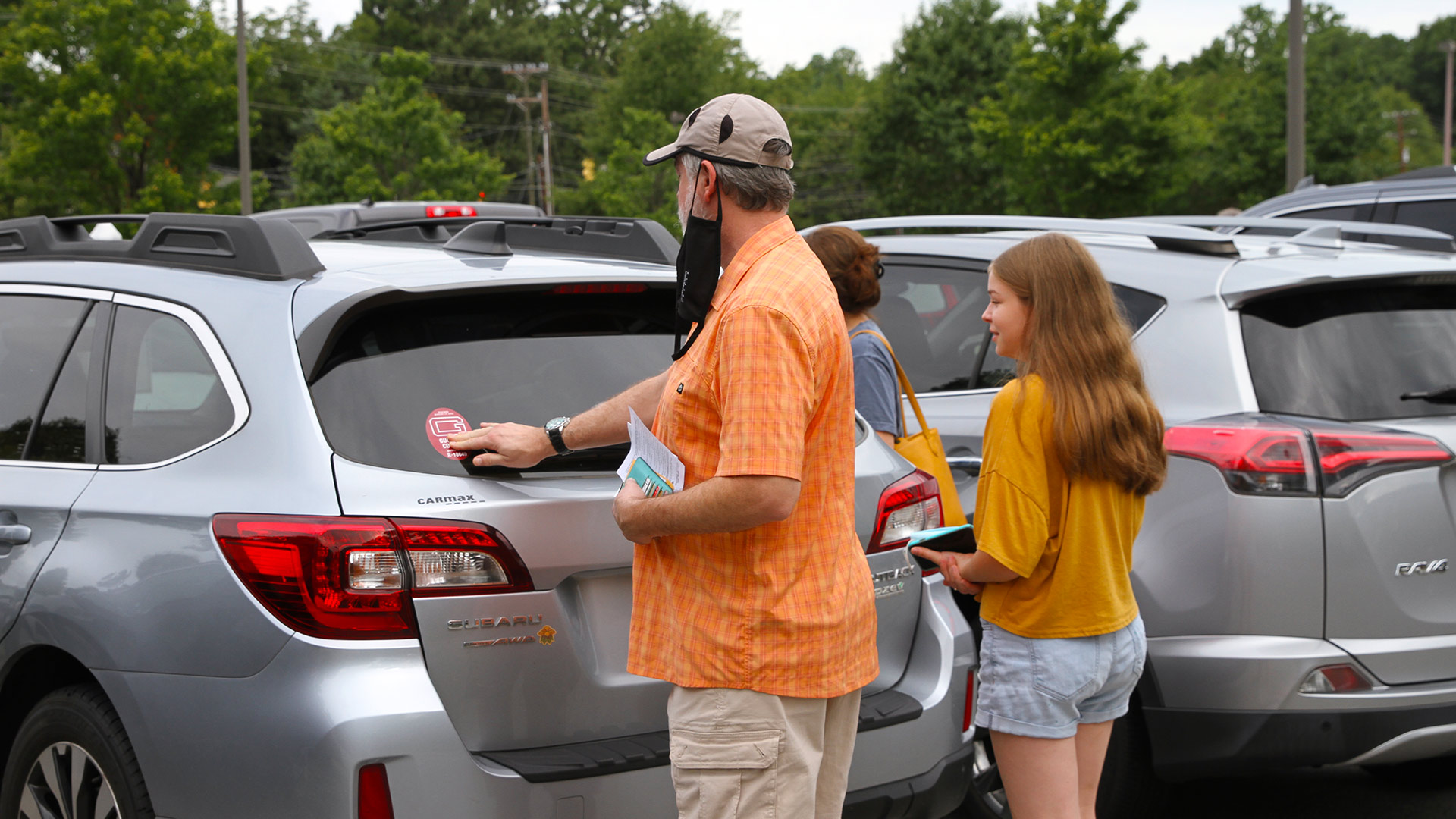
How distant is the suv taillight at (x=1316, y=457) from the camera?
133 inches

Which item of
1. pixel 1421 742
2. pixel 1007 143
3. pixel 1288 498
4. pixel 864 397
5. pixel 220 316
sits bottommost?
pixel 1421 742

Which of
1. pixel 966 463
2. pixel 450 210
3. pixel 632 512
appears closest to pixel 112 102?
pixel 450 210

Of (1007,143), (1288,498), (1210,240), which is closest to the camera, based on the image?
(1288,498)

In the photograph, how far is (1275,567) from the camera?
3402mm

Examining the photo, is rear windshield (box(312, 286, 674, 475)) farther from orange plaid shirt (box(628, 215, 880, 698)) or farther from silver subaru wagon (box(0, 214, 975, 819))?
orange plaid shirt (box(628, 215, 880, 698))

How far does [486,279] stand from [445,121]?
1398 inches

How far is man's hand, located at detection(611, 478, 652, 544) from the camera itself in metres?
2.14

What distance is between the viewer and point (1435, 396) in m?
3.63

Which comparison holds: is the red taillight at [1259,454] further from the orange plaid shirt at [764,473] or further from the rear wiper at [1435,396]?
the orange plaid shirt at [764,473]

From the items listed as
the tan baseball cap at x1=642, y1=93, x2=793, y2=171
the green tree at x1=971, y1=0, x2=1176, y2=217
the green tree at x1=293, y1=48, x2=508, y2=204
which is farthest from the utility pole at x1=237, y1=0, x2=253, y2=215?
the tan baseball cap at x1=642, y1=93, x2=793, y2=171

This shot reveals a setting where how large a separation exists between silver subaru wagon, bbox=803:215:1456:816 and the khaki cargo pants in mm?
1371

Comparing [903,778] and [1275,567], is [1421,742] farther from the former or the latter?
[903,778]

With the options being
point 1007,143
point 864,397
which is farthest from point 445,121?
point 864,397

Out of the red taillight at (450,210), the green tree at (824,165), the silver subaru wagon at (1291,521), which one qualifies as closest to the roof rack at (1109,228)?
the silver subaru wagon at (1291,521)
